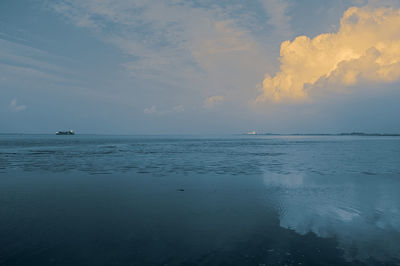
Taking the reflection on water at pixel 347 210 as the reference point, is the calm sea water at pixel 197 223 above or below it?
above

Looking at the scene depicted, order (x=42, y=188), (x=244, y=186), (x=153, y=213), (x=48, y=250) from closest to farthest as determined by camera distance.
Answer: (x=48, y=250) → (x=153, y=213) → (x=42, y=188) → (x=244, y=186)

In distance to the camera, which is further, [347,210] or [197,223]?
[347,210]

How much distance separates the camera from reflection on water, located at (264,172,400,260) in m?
7.65

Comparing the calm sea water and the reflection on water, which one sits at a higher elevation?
the calm sea water

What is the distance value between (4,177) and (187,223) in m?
16.9

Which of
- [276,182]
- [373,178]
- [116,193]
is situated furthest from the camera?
[373,178]

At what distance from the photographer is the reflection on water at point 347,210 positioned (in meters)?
7.65

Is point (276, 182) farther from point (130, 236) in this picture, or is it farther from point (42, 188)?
point (42, 188)

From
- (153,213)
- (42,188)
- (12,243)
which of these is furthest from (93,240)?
(42,188)

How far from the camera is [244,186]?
642 inches

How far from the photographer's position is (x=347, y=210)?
11.1 m

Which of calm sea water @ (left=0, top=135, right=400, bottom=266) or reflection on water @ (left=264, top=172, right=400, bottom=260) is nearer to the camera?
calm sea water @ (left=0, top=135, right=400, bottom=266)

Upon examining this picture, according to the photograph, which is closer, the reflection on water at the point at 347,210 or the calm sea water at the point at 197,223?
the calm sea water at the point at 197,223

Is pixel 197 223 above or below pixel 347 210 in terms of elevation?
above
